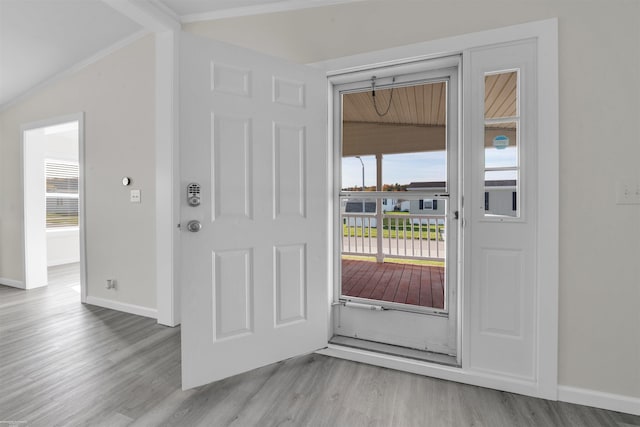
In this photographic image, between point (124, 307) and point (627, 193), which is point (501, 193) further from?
point (124, 307)

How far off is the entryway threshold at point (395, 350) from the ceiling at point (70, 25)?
2.53 m

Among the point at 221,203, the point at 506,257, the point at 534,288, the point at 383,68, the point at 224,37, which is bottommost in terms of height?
the point at 534,288

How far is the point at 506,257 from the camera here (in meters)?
1.75

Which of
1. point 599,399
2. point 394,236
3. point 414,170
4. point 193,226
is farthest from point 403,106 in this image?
point 599,399

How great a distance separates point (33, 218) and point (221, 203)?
3.95 metres

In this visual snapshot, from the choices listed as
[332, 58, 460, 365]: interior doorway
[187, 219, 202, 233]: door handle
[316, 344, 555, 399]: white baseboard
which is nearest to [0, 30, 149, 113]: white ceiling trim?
[332, 58, 460, 365]: interior doorway

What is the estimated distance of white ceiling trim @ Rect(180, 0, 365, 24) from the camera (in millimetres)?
2133

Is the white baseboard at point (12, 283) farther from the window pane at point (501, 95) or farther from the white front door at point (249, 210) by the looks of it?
the window pane at point (501, 95)

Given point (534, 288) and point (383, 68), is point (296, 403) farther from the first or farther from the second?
point (383, 68)

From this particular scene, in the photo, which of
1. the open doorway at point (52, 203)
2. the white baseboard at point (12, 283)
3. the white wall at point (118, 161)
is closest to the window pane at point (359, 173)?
the white wall at point (118, 161)

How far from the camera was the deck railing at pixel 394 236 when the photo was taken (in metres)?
2.26

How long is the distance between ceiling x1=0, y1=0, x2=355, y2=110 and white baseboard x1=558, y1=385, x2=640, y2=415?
9.67 feet

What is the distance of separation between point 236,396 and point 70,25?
347 cm

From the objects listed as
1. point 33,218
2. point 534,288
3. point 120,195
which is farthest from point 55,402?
point 33,218
